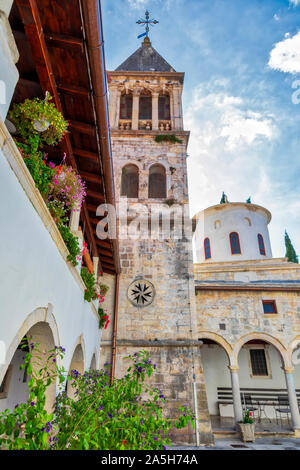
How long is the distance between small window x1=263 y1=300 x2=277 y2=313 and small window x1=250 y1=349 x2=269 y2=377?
3.14 m

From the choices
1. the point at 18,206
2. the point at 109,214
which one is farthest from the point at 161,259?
the point at 18,206

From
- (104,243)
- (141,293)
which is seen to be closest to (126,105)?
(141,293)

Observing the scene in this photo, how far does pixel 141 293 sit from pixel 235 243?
1204cm

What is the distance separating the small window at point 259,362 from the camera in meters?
14.1

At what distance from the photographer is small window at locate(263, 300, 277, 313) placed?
1259 cm

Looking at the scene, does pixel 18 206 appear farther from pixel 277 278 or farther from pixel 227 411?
pixel 277 278

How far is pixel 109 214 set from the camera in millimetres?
6316

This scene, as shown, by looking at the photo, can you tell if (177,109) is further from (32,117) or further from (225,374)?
(225,374)

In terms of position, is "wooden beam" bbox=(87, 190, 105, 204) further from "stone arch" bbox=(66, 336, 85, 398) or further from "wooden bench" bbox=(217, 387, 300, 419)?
"wooden bench" bbox=(217, 387, 300, 419)

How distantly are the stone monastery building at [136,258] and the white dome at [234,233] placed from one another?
0.09m

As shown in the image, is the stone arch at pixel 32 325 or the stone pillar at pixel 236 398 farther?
the stone pillar at pixel 236 398

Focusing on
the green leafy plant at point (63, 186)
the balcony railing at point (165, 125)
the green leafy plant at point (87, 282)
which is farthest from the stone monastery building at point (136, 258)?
the green leafy plant at point (63, 186)

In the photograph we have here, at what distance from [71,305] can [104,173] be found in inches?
96.8

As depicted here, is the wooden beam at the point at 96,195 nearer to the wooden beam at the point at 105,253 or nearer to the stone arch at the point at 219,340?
the wooden beam at the point at 105,253
